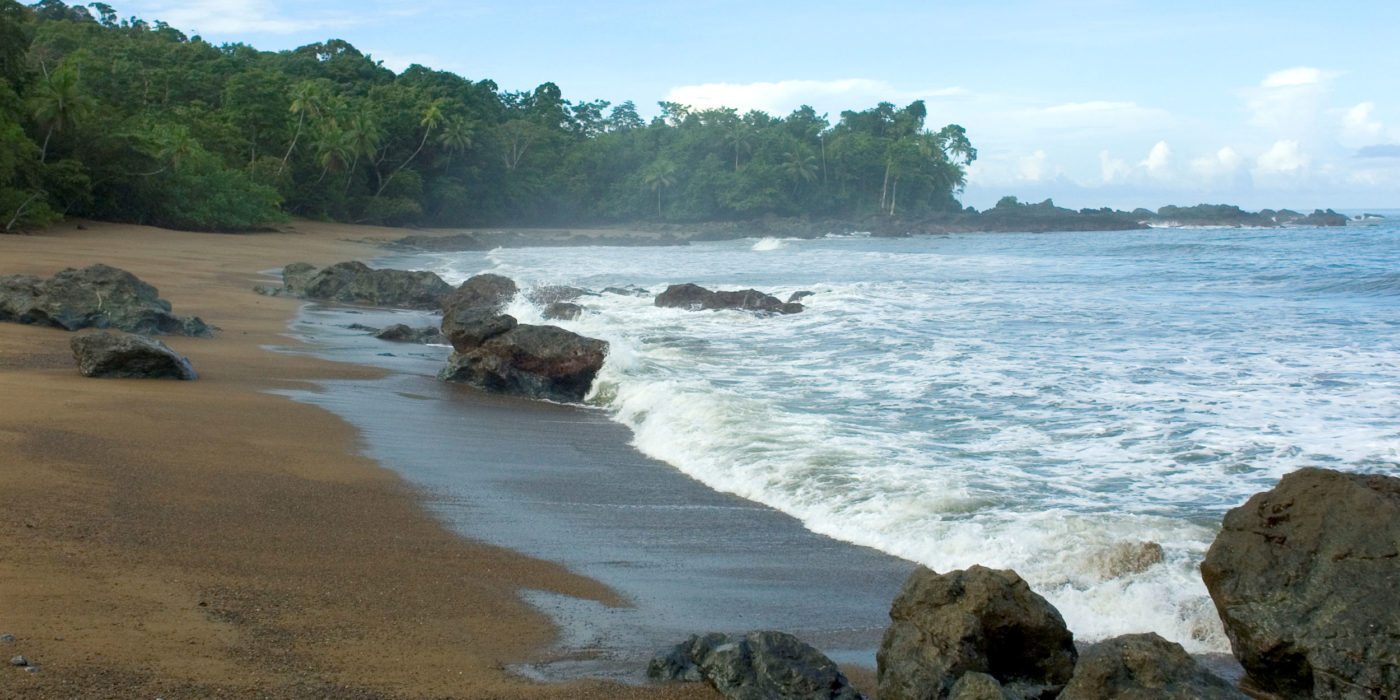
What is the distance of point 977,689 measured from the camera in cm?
370

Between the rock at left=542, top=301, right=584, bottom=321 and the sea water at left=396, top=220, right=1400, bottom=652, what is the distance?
23cm

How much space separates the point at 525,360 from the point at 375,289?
10.3 meters

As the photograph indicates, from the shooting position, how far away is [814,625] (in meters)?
5.23

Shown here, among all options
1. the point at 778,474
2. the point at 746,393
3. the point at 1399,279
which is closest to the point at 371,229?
the point at 1399,279

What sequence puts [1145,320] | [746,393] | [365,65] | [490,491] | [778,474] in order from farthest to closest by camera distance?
[365,65]
[1145,320]
[746,393]
[778,474]
[490,491]

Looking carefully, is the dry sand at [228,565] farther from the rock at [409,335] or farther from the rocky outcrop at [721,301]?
the rocky outcrop at [721,301]

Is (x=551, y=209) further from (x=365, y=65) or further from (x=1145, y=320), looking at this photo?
(x=1145, y=320)

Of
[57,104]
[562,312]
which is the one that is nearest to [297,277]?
[562,312]

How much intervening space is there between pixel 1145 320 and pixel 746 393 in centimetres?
1003

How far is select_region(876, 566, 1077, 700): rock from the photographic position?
4.09 meters

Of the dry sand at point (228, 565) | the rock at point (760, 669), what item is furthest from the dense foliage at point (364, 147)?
the rock at point (760, 669)

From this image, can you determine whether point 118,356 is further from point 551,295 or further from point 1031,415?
point 551,295

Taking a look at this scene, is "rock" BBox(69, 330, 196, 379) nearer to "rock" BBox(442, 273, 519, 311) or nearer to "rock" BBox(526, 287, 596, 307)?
"rock" BBox(442, 273, 519, 311)

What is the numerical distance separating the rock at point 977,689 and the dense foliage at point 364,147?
29.0 metres
